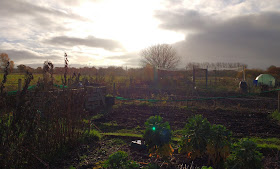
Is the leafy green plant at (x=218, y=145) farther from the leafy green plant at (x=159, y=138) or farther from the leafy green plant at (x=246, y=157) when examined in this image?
the leafy green plant at (x=159, y=138)

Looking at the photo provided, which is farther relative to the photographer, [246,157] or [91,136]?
[91,136]

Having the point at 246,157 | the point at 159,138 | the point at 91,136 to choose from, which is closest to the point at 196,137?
the point at 159,138

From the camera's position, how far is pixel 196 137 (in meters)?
3.08

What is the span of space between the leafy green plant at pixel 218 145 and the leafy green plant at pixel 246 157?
407 mm

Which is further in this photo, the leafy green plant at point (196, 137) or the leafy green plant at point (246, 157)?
the leafy green plant at point (196, 137)

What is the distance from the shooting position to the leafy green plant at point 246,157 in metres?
2.38

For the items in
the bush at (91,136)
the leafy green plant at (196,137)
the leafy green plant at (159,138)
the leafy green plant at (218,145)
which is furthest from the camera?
the bush at (91,136)

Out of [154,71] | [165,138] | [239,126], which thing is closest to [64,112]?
[165,138]

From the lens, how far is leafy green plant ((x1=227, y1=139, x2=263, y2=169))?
2383 millimetres

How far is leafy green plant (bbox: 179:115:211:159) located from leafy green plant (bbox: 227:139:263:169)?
21.8 inches

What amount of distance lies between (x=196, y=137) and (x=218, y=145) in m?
0.31

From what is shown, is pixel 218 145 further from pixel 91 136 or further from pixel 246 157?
pixel 91 136

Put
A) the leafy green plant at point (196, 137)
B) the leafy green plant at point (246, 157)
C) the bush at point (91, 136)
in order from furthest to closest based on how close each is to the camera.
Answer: the bush at point (91, 136)
the leafy green plant at point (196, 137)
the leafy green plant at point (246, 157)

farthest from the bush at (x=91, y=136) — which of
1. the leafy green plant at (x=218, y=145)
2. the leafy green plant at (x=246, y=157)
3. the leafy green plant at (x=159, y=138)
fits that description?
the leafy green plant at (x=246, y=157)
